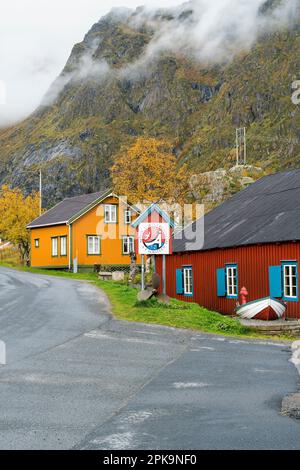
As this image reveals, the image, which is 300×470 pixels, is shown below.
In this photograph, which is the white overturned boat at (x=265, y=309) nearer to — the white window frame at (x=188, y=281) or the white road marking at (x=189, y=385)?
the white window frame at (x=188, y=281)

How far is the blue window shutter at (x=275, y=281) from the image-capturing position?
79.3ft

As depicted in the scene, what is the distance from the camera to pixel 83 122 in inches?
7653

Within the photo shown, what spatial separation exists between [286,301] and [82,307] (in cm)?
833

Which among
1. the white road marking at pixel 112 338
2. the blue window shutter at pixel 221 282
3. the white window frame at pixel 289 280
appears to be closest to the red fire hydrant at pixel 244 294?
the white window frame at pixel 289 280

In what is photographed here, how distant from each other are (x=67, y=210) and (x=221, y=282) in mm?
26722

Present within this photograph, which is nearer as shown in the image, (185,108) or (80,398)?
(80,398)

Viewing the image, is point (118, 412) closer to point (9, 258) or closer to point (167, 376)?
point (167, 376)

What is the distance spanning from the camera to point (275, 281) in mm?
24375

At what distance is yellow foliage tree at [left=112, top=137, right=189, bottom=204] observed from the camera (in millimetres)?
41156

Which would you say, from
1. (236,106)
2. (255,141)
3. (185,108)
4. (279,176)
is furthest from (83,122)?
(279,176)

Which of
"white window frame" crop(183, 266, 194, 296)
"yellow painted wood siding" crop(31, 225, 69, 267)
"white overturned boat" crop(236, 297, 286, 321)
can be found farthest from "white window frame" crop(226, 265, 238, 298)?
"yellow painted wood siding" crop(31, 225, 69, 267)

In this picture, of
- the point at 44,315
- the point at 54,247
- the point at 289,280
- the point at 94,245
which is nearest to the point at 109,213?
the point at 94,245

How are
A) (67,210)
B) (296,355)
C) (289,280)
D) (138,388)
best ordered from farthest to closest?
(67,210) < (289,280) < (296,355) < (138,388)

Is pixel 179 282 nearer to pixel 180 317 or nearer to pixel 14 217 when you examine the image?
pixel 180 317
